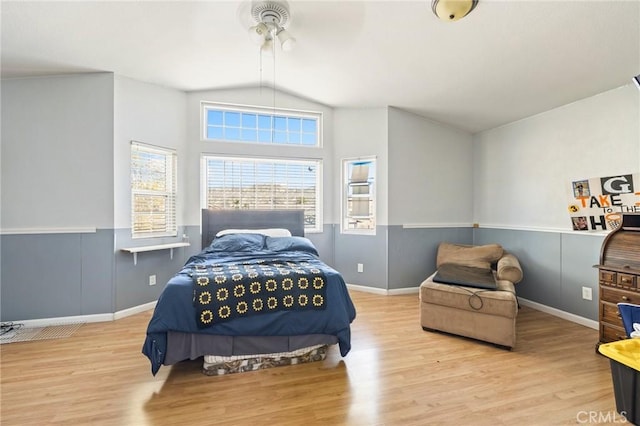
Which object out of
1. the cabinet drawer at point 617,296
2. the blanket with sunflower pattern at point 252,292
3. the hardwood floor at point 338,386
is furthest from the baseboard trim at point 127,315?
the blanket with sunflower pattern at point 252,292

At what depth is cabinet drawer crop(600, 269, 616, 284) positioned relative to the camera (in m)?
2.50

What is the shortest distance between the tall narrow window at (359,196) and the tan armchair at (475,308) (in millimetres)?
1486

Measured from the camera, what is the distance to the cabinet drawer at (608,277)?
2498 millimetres

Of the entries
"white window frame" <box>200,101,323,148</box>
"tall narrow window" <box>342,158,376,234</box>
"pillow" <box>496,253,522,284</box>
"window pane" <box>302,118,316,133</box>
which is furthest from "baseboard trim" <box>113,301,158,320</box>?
"pillow" <box>496,253,522,284</box>

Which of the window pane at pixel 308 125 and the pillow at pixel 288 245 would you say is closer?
the pillow at pixel 288 245

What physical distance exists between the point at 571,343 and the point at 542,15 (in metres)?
2.85

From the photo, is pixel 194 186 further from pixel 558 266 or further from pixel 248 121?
pixel 558 266

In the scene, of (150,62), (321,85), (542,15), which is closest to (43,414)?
(150,62)

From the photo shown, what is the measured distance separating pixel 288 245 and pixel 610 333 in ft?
10.2

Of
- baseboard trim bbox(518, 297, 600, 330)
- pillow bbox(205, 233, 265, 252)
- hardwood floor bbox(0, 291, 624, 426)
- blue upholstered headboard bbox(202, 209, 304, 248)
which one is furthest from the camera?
blue upholstered headboard bbox(202, 209, 304, 248)

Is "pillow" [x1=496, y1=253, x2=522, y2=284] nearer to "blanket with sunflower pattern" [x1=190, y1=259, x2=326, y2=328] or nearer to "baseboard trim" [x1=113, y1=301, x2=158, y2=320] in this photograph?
"blanket with sunflower pattern" [x1=190, y1=259, x2=326, y2=328]

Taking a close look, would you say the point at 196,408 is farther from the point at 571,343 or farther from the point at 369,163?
the point at 369,163

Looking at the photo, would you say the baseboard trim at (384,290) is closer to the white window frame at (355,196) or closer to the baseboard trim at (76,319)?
the white window frame at (355,196)

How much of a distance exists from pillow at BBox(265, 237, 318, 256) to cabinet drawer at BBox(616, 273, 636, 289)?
277 centimetres
